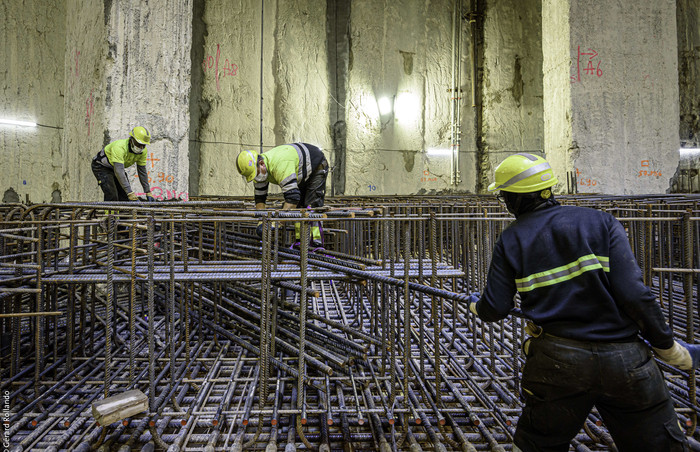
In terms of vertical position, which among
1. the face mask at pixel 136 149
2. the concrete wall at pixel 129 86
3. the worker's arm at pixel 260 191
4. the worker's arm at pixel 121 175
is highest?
the concrete wall at pixel 129 86

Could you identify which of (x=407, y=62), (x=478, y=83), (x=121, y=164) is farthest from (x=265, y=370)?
(x=478, y=83)

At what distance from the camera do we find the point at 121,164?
626cm

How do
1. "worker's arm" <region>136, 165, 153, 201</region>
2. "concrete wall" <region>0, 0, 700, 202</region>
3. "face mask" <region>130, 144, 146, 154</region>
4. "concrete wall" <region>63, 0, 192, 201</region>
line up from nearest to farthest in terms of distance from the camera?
"face mask" <region>130, 144, 146, 154</region> < "worker's arm" <region>136, 165, 153, 201</region> < "concrete wall" <region>63, 0, 192, 201</region> < "concrete wall" <region>0, 0, 700, 202</region>

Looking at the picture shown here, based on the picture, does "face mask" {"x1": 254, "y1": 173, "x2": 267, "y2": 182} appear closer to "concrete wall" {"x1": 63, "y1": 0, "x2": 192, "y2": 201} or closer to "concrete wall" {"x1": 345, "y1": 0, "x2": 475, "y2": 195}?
"concrete wall" {"x1": 63, "y1": 0, "x2": 192, "y2": 201}

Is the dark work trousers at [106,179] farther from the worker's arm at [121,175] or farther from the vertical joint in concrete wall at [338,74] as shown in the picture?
the vertical joint in concrete wall at [338,74]

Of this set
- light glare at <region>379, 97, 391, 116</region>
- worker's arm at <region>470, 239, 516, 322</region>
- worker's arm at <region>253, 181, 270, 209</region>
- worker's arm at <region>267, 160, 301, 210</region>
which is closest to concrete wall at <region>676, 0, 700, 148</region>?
light glare at <region>379, 97, 391, 116</region>

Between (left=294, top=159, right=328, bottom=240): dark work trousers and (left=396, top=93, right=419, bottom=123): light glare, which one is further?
(left=396, top=93, right=419, bottom=123): light glare

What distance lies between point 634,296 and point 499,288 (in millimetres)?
563

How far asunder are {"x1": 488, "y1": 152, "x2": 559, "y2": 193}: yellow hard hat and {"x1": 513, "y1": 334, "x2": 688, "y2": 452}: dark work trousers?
2.45ft

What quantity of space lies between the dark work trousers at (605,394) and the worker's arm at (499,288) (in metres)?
0.24

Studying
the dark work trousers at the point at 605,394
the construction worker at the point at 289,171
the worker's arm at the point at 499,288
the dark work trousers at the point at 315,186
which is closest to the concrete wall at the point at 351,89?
the construction worker at the point at 289,171

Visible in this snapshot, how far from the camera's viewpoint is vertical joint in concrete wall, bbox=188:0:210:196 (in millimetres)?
11344

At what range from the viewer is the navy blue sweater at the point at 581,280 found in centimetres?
176

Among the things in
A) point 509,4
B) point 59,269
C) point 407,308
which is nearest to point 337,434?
point 407,308
